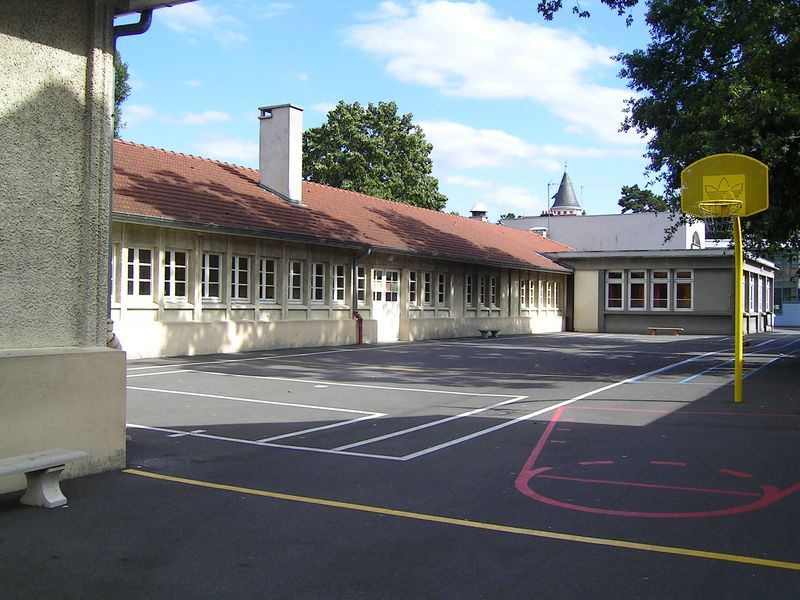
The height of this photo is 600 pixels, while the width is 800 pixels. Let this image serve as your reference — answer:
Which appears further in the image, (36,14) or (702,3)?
(702,3)

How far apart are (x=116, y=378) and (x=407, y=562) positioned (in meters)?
3.82

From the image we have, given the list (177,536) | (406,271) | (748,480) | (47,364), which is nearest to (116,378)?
(47,364)

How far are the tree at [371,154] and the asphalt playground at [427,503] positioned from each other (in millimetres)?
40466

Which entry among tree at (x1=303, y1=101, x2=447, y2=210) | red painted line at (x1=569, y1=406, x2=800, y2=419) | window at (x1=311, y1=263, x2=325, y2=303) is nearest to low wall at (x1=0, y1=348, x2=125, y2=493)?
red painted line at (x1=569, y1=406, x2=800, y2=419)

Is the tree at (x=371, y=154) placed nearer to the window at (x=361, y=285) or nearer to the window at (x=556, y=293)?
the window at (x=556, y=293)

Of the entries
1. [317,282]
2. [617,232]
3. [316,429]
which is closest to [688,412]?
[316,429]

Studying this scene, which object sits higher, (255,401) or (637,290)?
(637,290)

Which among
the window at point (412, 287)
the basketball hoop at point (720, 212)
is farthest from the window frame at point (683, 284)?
the basketball hoop at point (720, 212)

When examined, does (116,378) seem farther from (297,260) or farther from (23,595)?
(297,260)

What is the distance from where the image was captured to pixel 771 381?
55.3ft

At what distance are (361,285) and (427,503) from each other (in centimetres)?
2240

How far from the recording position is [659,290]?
43.3 m

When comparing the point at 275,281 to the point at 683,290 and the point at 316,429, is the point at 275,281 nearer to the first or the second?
the point at 316,429

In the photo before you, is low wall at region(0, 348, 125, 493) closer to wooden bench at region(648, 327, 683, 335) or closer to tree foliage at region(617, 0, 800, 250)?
tree foliage at region(617, 0, 800, 250)
